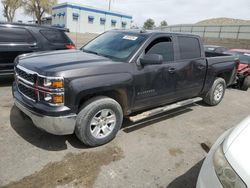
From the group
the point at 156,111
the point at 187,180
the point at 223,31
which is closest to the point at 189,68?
the point at 156,111

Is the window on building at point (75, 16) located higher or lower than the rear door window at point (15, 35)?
higher

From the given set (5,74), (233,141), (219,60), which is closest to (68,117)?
(233,141)

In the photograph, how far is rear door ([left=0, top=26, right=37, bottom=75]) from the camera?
19.6 feet

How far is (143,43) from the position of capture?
4070 mm

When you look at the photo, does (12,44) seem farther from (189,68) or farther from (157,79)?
(189,68)

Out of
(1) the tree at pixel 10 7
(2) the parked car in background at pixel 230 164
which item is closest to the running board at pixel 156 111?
(2) the parked car in background at pixel 230 164

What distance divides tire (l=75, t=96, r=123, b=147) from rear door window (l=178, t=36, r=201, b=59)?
202cm

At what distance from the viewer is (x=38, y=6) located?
45281mm

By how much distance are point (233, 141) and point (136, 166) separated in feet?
5.22

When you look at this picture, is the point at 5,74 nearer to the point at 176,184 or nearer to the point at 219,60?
the point at 176,184

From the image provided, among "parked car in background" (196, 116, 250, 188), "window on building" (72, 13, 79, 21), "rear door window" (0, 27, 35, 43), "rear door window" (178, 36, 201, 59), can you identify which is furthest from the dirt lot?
"window on building" (72, 13, 79, 21)

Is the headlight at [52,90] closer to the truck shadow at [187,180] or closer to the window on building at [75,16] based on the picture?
the truck shadow at [187,180]

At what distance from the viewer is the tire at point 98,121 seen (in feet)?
11.1

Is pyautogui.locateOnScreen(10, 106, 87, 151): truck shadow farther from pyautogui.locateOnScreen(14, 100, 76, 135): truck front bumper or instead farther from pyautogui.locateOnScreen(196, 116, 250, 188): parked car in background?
pyautogui.locateOnScreen(196, 116, 250, 188): parked car in background
